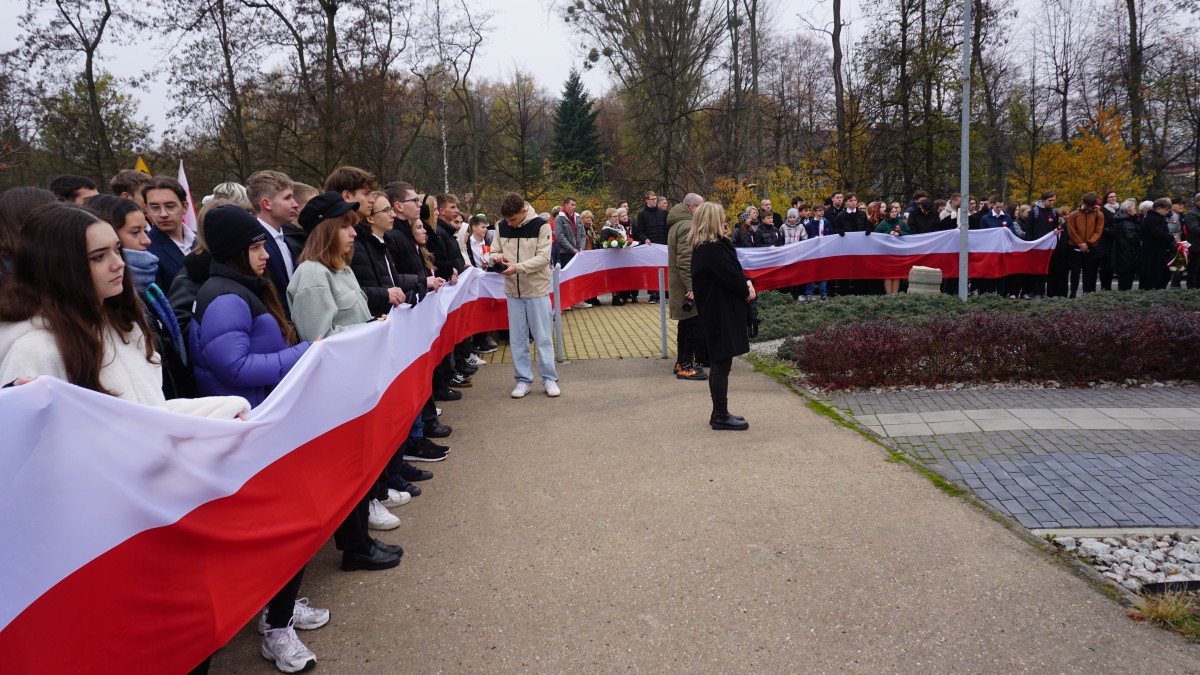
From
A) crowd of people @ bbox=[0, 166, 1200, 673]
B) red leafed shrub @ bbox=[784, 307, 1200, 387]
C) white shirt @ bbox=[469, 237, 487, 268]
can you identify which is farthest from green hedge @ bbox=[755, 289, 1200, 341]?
white shirt @ bbox=[469, 237, 487, 268]

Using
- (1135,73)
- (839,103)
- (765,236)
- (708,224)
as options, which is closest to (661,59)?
(839,103)

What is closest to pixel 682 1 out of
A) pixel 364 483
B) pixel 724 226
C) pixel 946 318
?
pixel 946 318

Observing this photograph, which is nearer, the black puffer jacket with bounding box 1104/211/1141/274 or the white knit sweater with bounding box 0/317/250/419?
the white knit sweater with bounding box 0/317/250/419

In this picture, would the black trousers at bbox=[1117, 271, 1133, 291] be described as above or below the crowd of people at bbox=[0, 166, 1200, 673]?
below

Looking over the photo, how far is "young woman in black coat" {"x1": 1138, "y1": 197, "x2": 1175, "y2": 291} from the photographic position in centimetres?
1409

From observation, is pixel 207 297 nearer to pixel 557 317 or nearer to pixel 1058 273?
pixel 557 317

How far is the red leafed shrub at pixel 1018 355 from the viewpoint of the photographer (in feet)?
26.4

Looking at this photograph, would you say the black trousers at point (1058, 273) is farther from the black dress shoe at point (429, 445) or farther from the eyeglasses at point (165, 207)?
the eyeglasses at point (165, 207)

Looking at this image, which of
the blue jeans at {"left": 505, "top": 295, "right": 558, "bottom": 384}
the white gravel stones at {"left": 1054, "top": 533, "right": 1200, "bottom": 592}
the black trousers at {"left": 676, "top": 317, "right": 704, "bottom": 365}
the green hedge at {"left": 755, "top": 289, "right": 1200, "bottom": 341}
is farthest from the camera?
the green hedge at {"left": 755, "top": 289, "right": 1200, "bottom": 341}

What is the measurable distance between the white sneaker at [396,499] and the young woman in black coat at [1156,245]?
588 inches

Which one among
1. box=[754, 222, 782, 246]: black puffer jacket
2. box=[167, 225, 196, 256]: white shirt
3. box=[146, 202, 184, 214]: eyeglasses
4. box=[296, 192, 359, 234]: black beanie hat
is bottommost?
box=[754, 222, 782, 246]: black puffer jacket

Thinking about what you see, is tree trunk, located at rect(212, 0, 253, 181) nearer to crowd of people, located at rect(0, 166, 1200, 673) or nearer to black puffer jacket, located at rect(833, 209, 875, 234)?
crowd of people, located at rect(0, 166, 1200, 673)

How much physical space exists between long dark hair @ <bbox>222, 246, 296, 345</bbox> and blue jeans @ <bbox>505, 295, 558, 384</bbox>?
4.31 metres

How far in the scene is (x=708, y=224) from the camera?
21.7 feet
